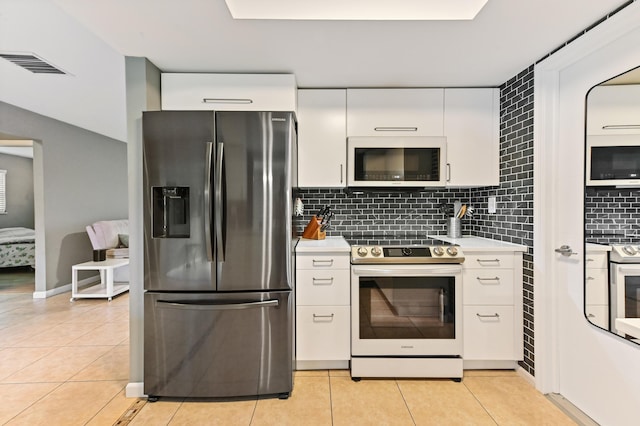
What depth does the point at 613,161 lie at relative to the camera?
175 cm

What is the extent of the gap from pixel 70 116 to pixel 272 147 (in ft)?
13.0

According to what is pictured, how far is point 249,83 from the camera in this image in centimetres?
234

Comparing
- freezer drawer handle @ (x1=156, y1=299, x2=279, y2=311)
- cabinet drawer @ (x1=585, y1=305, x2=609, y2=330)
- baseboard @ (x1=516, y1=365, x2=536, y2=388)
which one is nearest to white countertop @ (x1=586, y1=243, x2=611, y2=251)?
cabinet drawer @ (x1=585, y1=305, x2=609, y2=330)

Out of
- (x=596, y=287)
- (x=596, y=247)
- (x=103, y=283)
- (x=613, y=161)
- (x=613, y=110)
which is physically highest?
(x=613, y=110)

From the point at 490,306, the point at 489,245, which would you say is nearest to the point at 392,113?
the point at 489,245

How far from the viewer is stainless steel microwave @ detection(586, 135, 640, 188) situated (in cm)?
163

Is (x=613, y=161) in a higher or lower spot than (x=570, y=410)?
higher

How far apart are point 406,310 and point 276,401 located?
1.08 meters

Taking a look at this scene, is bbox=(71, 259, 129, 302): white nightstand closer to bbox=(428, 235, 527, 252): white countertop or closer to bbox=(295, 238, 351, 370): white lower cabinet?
bbox=(295, 238, 351, 370): white lower cabinet

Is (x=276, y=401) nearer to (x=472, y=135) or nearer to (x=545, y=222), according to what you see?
(x=545, y=222)

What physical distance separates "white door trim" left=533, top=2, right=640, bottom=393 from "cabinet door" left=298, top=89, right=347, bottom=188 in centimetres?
138

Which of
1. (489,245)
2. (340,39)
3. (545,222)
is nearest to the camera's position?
(340,39)

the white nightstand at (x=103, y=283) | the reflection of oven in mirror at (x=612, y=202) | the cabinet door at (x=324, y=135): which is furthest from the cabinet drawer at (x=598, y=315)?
the white nightstand at (x=103, y=283)

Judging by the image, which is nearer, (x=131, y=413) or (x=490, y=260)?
(x=131, y=413)
